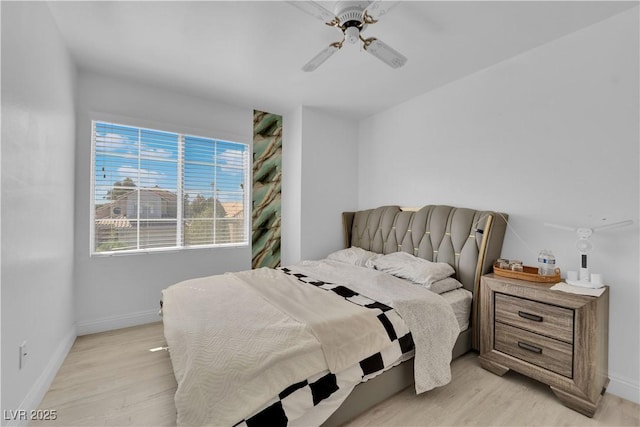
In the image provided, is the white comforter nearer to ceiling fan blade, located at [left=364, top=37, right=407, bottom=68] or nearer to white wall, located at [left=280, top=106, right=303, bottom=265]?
white wall, located at [left=280, top=106, right=303, bottom=265]

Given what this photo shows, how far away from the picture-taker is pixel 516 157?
2455mm

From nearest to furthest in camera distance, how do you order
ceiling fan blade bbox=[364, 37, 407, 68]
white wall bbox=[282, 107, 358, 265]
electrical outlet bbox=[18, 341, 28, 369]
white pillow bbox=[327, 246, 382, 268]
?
electrical outlet bbox=[18, 341, 28, 369] → ceiling fan blade bbox=[364, 37, 407, 68] → white pillow bbox=[327, 246, 382, 268] → white wall bbox=[282, 107, 358, 265]

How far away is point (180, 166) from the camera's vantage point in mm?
3334

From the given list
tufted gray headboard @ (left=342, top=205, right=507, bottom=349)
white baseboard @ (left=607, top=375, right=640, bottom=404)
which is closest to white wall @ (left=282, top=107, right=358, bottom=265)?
tufted gray headboard @ (left=342, top=205, right=507, bottom=349)

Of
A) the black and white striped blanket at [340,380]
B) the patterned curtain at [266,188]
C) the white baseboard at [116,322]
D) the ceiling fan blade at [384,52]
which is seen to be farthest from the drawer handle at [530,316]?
the white baseboard at [116,322]

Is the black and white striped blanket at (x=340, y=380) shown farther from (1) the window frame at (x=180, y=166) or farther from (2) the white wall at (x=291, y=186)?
(1) the window frame at (x=180, y=166)

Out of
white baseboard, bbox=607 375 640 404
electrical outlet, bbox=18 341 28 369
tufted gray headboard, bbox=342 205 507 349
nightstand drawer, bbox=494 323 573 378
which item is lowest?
white baseboard, bbox=607 375 640 404

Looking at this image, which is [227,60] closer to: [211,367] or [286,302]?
[286,302]

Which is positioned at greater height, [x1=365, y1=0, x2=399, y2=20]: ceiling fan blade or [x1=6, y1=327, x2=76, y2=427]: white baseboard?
[x1=365, y1=0, x2=399, y2=20]: ceiling fan blade

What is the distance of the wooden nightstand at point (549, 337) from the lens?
1710 millimetres

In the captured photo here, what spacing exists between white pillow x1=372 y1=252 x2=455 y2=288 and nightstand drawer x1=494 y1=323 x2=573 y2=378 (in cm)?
55

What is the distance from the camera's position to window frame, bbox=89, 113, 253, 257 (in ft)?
9.29

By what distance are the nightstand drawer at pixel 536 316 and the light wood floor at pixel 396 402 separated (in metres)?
0.45

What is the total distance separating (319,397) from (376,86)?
114 inches
